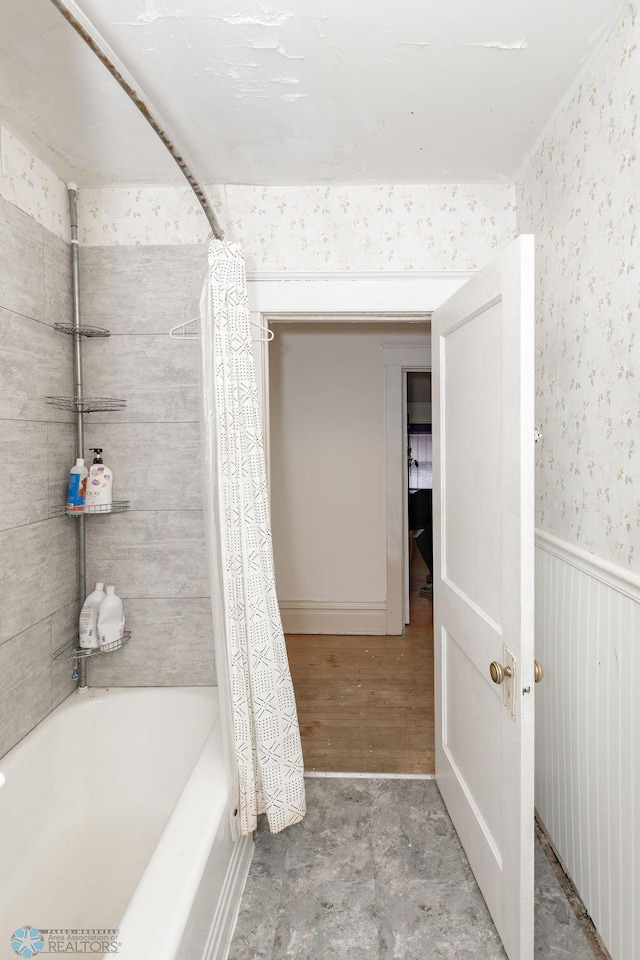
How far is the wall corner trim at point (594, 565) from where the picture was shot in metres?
1.33

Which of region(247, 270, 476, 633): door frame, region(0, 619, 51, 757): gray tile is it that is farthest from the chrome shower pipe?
region(247, 270, 476, 633): door frame

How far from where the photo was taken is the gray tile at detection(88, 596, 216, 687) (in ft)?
7.41

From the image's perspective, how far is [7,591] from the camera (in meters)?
1.75

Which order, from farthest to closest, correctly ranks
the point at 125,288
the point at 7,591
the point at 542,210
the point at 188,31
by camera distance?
the point at 125,288
the point at 542,210
the point at 7,591
the point at 188,31

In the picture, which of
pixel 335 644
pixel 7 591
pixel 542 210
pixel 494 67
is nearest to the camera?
pixel 494 67

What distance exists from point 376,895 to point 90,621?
4.34ft

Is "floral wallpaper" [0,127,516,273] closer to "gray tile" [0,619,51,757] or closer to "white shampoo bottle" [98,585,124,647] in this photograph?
"white shampoo bottle" [98,585,124,647]

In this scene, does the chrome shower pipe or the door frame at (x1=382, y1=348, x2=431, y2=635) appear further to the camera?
the door frame at (x1=382, y1=348, x2=431, y2=635)

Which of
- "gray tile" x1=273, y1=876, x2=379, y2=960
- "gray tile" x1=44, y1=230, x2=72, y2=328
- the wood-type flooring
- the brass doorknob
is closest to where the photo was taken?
the brass doorknob

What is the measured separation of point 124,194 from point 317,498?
2421mm

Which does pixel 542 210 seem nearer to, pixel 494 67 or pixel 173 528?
pixel 494 67

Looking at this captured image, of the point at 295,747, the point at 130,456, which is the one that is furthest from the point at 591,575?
the point at 130,456

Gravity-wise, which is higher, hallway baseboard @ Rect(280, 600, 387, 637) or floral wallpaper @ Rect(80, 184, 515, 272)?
floral wallpaper @ Rect(80, 184, 515, 272)

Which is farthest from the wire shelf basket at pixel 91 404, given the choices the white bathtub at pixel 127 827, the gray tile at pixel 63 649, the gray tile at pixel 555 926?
the gray tile at pixel 555 926
